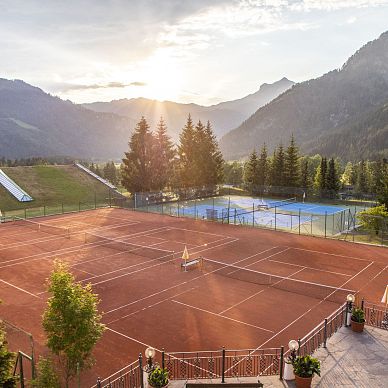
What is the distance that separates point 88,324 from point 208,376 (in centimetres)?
513

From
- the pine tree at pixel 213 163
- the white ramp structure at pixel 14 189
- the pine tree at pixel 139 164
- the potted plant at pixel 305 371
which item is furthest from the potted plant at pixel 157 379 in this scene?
the pine tree at pixel 213 163

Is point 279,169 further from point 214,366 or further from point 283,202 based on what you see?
point 214,366

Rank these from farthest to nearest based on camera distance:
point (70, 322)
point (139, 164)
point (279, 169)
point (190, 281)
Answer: point (279, 169)
point (139, 164)
point (190, 281)
point (70, 322)

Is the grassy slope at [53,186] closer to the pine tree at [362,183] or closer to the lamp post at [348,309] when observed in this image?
the lamp post at [348,309]

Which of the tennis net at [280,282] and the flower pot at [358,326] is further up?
the flower pot at [358,326]

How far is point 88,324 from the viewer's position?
11.5 m

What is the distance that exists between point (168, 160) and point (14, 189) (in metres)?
26.8

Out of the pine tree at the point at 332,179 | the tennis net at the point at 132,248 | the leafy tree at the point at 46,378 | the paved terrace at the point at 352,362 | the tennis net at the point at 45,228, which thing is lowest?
the paved terrace at the point at 352,362

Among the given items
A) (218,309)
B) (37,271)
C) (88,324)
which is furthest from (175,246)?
(88,324)

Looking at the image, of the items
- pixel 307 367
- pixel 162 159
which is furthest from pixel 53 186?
pixel 307 367

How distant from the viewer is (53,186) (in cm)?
7125

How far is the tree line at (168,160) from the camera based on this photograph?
7025 centimetres

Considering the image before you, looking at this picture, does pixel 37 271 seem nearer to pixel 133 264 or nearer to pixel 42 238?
pixel 133 264

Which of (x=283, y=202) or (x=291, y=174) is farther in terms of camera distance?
(x=291, y=174)
